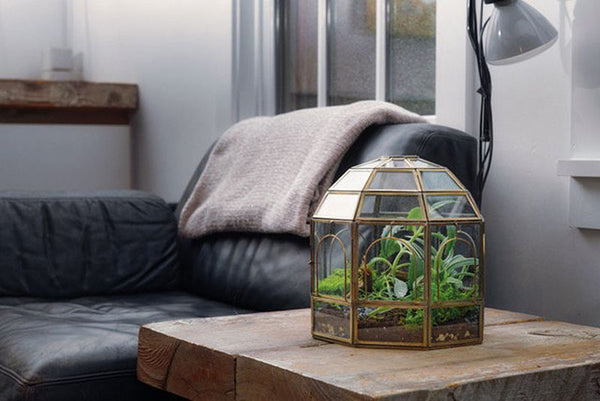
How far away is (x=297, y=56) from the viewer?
294 centimetres

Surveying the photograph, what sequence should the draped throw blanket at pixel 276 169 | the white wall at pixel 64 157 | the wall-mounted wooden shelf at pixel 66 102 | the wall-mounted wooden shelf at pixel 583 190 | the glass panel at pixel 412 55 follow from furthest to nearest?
the white wall at pixel 64 157
the wall-mounted wooden shelf at pixel 66 102
the glass panel at pixel 412 55
the draped throw blanket at pixel 276 169
the wall-mounted wooden shelf at pixel 583 190

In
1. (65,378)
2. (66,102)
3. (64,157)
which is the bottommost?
(65,378)

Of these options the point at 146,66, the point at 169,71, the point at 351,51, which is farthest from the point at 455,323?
the point at 146,66

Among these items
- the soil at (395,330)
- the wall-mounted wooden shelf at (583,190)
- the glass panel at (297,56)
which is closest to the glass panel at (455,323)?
the soil at (395,330)

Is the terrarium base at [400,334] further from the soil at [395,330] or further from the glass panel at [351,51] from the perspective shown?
the glass panel at [351,51]

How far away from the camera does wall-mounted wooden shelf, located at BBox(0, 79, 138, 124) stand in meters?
3.28

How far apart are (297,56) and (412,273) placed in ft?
5.63

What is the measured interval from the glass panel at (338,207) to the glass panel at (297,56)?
146cm

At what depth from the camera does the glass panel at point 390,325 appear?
132 cm

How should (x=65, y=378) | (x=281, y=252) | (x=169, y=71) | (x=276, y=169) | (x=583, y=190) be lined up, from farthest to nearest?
(x=169, y=71) < (x=276, y=169) < (x=281, y=252) < (x=583, y=190) < (x=65, y=378)

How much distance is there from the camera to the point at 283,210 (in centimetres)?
214

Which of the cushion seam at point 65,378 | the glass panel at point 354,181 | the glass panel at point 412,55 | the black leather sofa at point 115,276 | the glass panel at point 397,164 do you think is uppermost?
the glass panel at point 412,55

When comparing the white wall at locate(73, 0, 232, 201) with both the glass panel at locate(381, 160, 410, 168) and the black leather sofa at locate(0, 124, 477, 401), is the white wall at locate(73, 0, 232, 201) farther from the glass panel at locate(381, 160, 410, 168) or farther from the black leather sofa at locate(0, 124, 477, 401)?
the glass panel at locate(381, 160, 410, 168)

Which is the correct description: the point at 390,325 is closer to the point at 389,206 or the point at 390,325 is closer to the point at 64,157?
the point at 389,206
